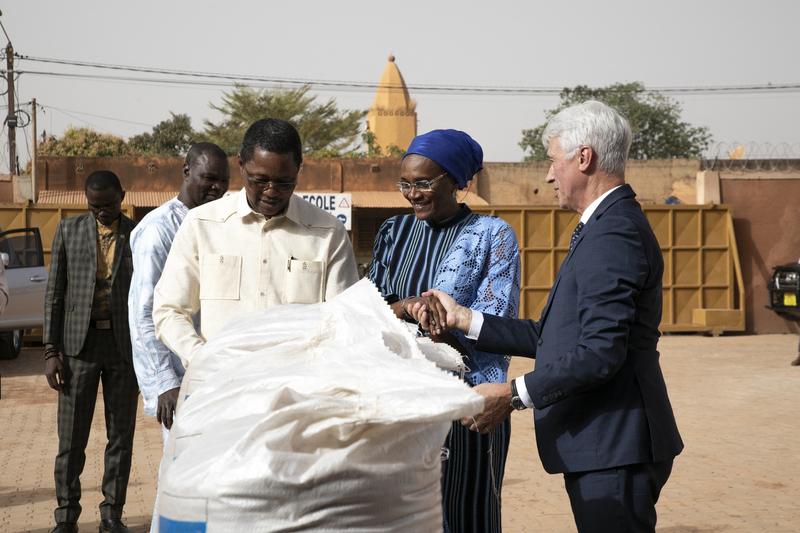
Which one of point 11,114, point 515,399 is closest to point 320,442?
point 515,399

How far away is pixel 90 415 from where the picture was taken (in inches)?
237

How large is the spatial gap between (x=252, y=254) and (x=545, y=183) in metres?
22.0

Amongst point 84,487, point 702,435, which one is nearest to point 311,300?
point 84,487

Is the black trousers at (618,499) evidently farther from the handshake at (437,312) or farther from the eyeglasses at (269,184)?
the eyeglasses at (269,184)

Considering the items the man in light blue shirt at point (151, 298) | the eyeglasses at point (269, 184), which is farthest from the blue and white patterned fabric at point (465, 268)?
the man in light blue shirt at point (151, 298)

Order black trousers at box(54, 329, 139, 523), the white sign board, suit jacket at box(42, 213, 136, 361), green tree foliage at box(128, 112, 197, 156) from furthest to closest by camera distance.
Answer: green tree foliage at box(128, 112, 197, 156), the white sign board, suit jacket at box(42, 213, 136, 361), black trousers at box(54, 329, 139, 523)

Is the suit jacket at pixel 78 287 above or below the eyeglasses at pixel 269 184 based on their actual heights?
below

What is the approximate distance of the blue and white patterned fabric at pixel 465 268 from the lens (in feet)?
11.8

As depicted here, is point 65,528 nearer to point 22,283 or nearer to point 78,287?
point 78,287

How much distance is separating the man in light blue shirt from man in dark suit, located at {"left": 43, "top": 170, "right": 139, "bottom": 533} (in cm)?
108

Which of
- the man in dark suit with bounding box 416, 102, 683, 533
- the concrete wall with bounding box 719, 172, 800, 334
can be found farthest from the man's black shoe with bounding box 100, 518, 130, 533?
the concrete wall with bounding box 719, 172, 800, 334

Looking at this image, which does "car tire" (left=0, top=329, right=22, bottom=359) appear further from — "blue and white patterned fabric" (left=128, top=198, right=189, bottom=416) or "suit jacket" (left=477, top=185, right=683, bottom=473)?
"suit jacket" (left=477, top=185, right=683, bottom=473)

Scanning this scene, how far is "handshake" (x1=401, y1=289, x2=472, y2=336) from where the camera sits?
330 centimetres

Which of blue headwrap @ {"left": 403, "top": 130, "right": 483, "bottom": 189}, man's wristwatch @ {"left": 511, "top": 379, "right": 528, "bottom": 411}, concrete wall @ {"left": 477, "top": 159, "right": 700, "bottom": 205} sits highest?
concrete wall @ {"left": 477, "top": 159, "right": 700, "bottom": 205}
